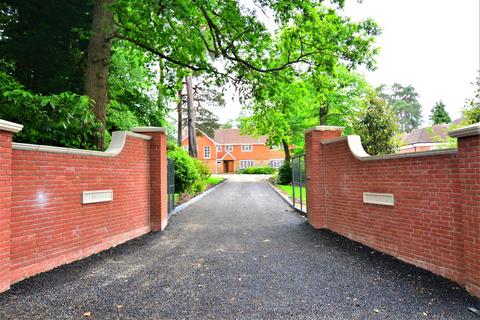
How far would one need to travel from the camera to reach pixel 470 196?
368 cm

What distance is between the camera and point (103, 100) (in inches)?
300

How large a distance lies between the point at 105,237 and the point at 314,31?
25.1ft

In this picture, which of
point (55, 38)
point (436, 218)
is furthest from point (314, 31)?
point (55, 38)

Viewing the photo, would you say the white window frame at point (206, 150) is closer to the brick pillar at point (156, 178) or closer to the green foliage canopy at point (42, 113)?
the brick pillar at point (156, 178)

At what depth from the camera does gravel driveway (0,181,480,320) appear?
3291 mm

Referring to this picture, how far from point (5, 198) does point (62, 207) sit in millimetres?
1091

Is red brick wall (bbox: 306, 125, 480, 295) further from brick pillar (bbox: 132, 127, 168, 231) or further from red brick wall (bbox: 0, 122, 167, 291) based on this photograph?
red brick wall (bbox: 0, 122, 167, 291)

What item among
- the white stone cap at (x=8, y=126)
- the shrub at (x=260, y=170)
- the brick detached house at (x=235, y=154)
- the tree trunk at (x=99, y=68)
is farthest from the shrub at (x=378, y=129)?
the brick detached house at (x=235, y=154)

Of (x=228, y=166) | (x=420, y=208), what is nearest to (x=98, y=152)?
(x=420, y=208)

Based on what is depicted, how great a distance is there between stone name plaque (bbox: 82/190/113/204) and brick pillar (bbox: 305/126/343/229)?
5.02 meters

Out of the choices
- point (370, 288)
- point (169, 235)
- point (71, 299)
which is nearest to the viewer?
point (71, 299)

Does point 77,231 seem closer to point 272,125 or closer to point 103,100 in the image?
point 103,100

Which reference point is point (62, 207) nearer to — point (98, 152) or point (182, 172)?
point (98, 152)

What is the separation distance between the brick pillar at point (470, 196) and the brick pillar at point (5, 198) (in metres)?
5.79
